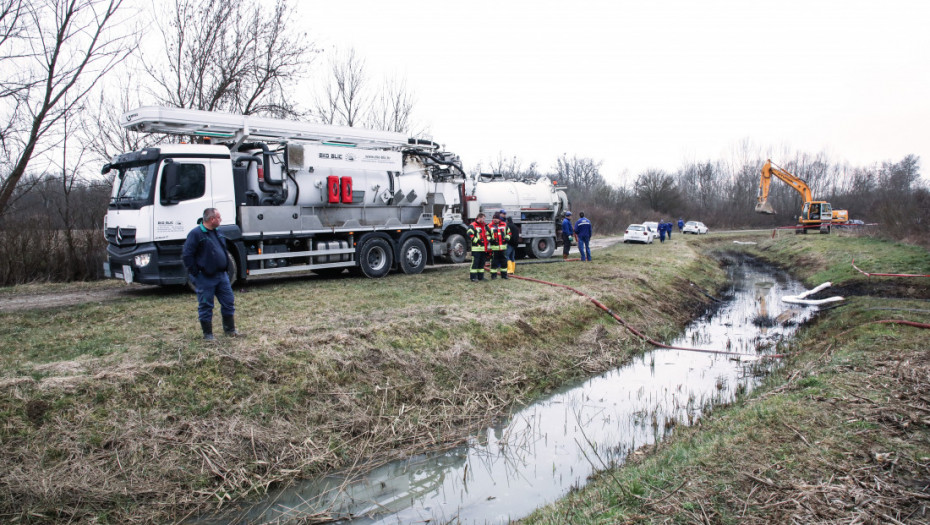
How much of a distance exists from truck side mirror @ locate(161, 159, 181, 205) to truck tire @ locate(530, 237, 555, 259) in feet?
44.7

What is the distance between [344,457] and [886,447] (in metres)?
4.98

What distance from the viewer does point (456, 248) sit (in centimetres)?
1720

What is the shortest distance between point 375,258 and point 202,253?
8016mm

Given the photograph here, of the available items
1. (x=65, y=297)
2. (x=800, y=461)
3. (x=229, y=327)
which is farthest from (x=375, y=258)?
(x=800, y=461)

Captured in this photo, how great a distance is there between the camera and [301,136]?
1355 centimetres

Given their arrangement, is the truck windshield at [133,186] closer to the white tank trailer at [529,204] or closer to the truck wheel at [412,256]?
the truck wheel at [412,256]

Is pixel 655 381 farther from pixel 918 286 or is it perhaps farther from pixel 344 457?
pixel 918 286

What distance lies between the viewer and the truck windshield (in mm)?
11188

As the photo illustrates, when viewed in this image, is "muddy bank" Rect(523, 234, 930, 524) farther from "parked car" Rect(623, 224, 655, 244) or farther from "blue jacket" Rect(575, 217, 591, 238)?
"parked car" Rect(623, 224, 655, 244)

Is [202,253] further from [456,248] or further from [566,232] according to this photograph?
[566,232]

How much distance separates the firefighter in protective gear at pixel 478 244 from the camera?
540 inches

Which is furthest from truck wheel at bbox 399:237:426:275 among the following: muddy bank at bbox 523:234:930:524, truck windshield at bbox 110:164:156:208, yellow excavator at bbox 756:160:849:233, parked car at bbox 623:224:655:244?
yellow excavator at bbox 756:160:849:233

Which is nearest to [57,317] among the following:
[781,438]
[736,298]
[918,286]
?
[781,438]

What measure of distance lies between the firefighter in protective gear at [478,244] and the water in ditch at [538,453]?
15.7 feet
